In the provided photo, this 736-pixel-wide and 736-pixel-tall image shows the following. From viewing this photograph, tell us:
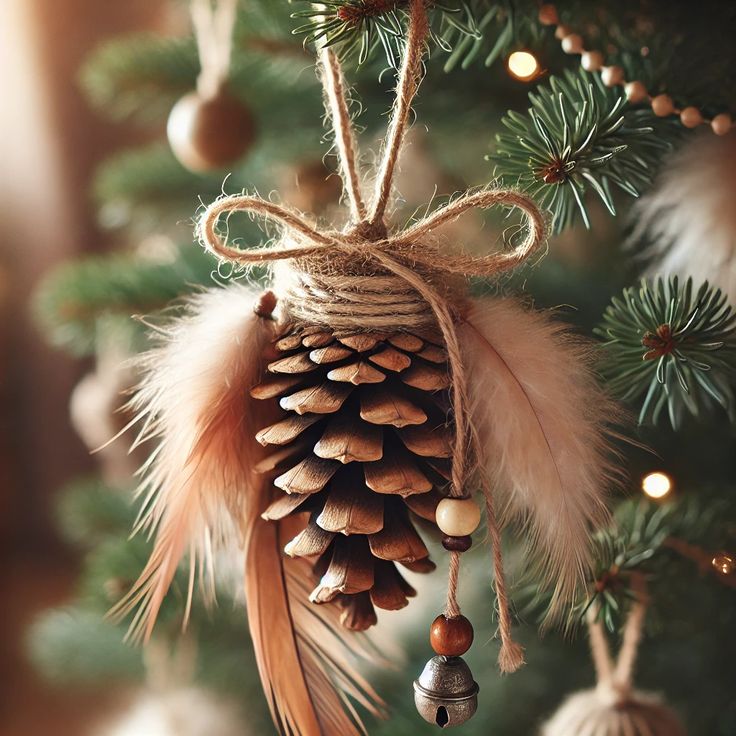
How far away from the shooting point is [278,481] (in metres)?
0.35

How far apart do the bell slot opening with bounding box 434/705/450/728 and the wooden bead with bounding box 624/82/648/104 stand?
13.9 inches

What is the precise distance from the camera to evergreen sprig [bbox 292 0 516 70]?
361mm

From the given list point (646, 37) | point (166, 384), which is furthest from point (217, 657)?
point (646, 37)

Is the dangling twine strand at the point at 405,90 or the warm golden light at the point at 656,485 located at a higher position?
the dangling twine strand at the point at 405,90

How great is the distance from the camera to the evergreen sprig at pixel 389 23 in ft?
1.18

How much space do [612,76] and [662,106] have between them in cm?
3

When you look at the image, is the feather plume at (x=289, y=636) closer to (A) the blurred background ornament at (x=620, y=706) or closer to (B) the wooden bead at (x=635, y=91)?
(A) the blurred background ornament at (x=620, y=706)

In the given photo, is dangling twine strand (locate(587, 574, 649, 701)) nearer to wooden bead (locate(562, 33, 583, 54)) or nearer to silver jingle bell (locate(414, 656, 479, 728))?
silver jingle bell (locate(414, 656, 479, 728))

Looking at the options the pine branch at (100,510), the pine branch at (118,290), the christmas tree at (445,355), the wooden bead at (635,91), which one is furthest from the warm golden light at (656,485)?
the pine branch at (100,510)

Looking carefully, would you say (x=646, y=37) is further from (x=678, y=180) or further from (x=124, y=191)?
(x=124, y=191)

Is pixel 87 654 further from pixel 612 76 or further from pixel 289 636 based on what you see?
pixel 612 76

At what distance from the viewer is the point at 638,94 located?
0.43 m

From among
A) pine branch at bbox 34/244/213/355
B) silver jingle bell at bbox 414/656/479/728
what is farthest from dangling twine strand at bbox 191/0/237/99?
silver jingle bell at bbox 414/656/479/728

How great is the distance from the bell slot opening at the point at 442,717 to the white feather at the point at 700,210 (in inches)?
11.3
